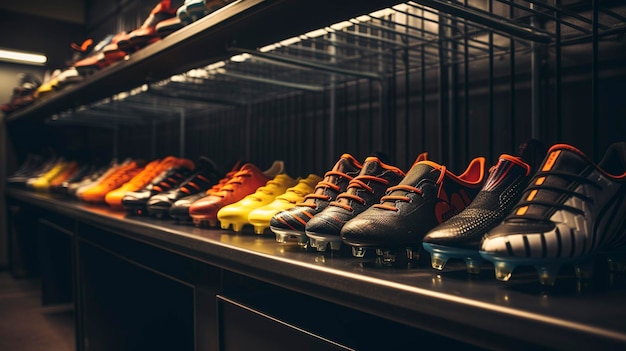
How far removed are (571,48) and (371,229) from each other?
0.89m

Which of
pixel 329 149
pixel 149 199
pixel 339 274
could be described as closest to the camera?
pixel 339 274

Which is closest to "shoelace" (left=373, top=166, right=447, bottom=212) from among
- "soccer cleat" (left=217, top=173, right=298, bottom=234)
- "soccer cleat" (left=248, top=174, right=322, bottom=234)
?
"soccer cleat" (left=248, top=174, right=322, bottom=234)

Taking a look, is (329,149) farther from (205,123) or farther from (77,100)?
(77,100)

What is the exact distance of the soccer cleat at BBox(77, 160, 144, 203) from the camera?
2.27m

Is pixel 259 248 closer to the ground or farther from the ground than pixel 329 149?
closer to the ground

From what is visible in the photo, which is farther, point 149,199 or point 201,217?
point 149,199

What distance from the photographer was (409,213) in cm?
84

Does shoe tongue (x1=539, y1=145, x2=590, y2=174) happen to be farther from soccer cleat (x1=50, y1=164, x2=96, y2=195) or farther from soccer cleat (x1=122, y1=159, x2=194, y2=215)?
soccer cleat (x1=50, y1=164, x2=96, y2=195)

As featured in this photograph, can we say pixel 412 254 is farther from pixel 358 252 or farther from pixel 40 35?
pixel 40 35

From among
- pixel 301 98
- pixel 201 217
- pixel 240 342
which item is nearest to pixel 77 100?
pixel 301 98

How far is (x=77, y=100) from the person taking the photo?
2854 mm

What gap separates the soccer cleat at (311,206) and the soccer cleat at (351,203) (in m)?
0.03

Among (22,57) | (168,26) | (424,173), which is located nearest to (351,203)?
(424,173)

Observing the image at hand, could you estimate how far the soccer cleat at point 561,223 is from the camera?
2.09 feet
